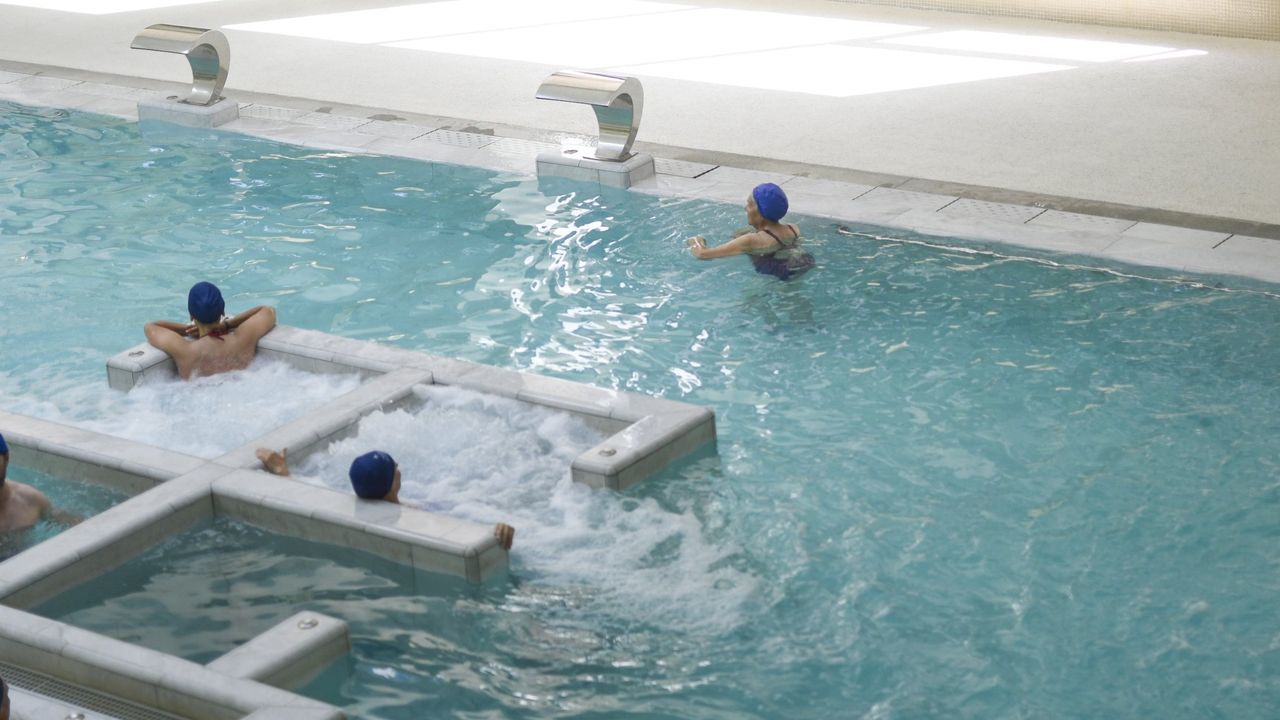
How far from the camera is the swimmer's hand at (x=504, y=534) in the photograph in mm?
5852

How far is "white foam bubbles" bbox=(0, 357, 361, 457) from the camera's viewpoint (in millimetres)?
7133

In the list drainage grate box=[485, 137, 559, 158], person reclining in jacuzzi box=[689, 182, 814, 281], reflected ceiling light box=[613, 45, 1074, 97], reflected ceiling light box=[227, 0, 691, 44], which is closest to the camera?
person reclining in jacuzzi box=[689, 182, 814, 281]

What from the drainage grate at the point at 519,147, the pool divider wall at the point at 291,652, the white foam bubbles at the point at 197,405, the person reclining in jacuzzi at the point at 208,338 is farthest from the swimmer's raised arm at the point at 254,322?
the drainage grate at the point at 519,147

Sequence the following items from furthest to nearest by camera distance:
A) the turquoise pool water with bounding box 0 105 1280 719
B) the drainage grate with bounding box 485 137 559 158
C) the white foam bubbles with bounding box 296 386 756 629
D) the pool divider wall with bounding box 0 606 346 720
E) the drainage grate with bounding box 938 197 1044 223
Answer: the drainage grate with bounding box 485 137 559 158
the drainage grate with bounding box 938 197 1044 223
the white foam bubbles with bounding box 296 386 756 629
the turquoise pool water with bounding box 0 105 1280 719
the pool divider wall with bounding box 0 606 346 720

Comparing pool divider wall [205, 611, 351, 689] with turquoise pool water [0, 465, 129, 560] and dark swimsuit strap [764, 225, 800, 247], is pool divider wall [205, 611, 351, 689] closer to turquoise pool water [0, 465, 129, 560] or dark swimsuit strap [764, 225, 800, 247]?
turquoise pool water [0, 465, 129, 560]

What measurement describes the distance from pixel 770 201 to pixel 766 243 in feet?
0.84

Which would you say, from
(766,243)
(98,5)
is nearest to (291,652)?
(766,243)

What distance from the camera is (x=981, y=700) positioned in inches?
198

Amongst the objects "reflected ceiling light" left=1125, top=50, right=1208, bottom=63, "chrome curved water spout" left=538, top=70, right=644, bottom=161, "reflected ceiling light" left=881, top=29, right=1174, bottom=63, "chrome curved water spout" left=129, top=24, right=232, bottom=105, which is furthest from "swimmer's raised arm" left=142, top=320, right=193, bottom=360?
"reflected ceiling light" left=1125, top=50, right=1208, bottom=63

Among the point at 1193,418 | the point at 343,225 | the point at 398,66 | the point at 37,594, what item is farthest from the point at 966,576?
the point at 398,66

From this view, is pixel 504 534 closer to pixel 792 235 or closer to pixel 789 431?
pixel 789 431

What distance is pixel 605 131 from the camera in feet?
35.8

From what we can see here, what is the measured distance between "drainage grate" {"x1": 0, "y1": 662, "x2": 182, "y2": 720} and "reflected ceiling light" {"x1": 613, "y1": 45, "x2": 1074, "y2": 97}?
355 inches

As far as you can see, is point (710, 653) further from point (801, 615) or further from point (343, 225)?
point (343, 225)
